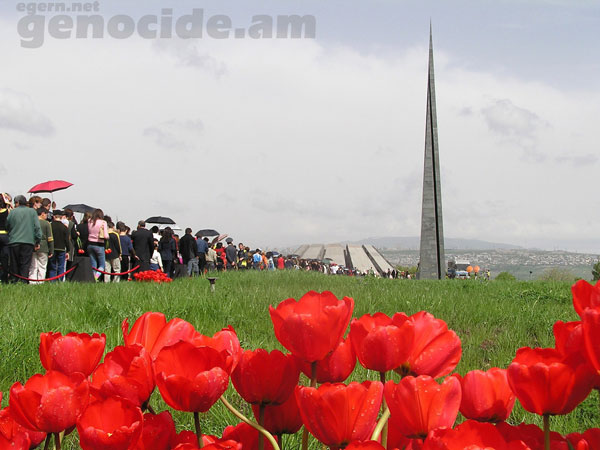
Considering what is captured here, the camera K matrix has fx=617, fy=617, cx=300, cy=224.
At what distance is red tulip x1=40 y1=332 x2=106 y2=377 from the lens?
86 centimetres

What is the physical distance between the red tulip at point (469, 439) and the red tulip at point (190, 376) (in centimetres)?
25

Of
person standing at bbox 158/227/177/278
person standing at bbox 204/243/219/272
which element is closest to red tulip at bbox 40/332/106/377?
person standing at bbox 158/227/177/278

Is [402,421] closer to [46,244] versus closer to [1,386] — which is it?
[1,386]

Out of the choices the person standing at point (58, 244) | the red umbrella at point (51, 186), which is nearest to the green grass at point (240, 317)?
the person standing at point (58, 244)

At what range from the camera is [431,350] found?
83cm

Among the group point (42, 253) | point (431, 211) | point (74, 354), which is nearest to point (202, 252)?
point (42, 253)

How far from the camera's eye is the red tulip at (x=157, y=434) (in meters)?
0.72

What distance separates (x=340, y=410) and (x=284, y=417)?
0.18 metres

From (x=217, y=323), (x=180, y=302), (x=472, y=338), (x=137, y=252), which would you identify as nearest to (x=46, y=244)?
(x=137, y=252)

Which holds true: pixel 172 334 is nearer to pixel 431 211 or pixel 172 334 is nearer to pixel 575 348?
pixel 575 348

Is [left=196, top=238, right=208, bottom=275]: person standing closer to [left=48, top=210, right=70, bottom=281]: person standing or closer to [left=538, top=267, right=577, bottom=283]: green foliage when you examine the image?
[left=48, top=210, right=70, bottom=281]: person standing

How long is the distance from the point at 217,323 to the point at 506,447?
5277mm

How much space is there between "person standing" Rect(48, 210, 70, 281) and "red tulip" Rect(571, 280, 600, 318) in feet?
40.7

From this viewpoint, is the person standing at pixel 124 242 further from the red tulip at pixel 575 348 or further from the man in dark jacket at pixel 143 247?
the red tulip at pixel 575 348
